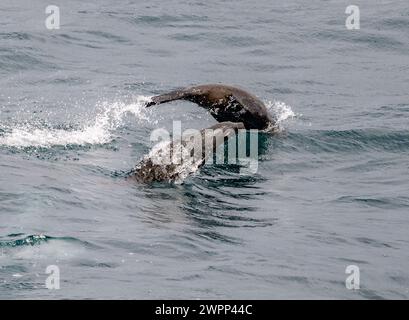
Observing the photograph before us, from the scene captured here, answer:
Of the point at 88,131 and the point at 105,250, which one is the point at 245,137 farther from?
the point at 105,250

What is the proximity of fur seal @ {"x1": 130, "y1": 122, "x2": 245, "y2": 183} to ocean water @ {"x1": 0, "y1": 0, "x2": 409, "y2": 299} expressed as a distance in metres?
0.18

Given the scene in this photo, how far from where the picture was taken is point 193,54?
23.0m

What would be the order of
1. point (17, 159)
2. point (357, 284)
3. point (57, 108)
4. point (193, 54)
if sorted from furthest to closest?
point (193, 54) < point (57, 108) < point (17, 159) < point (357, 284)

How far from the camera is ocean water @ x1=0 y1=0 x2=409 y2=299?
36.7ft

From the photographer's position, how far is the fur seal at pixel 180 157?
1428cm

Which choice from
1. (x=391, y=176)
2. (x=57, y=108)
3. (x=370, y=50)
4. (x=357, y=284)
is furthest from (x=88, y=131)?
(x=370, y=50)

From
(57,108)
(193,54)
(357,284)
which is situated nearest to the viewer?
(357,284)

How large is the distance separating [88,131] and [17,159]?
75.9 inches

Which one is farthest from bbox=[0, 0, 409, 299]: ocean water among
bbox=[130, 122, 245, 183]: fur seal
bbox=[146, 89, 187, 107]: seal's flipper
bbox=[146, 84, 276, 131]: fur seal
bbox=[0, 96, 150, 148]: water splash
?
bbox=[146, 89, 187, 107]: seal's flipper

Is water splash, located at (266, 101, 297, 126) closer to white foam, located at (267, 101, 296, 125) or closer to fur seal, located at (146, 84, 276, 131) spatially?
white foam, located at (267, 101, 296, 125)

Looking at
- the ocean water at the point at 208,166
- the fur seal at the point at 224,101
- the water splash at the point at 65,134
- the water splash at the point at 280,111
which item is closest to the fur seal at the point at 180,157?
the ocean water at the point at 208,166

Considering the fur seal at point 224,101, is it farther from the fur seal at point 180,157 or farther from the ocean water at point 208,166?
the fur seal at point 180,157

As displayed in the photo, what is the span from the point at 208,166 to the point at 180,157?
3.48ft
